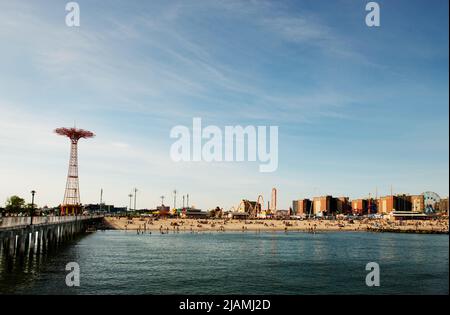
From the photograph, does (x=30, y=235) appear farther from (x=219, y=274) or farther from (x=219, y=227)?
(x=219, y=227)

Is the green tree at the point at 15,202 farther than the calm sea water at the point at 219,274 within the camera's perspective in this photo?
Yes

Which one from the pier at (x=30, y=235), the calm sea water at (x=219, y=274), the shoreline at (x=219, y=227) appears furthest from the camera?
the shoreline at (x=219, y=227)

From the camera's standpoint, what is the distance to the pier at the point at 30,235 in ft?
146

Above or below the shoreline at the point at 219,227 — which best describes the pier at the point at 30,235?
above

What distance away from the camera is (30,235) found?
59.3m

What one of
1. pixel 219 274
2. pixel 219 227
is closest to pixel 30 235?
pixel 219 274

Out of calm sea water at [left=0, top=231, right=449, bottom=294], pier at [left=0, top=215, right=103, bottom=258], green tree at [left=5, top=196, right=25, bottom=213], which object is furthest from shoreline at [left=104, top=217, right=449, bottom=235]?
calm sea water at [left=0, top=231, right=449, bottom=294]

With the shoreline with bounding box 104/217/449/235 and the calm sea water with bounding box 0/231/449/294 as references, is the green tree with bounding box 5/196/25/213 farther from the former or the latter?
the calm sea water with bounding box 0/231/449/294

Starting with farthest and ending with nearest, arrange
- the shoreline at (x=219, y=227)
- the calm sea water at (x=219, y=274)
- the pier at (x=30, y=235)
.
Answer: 1. the shoreline at (x=219, y=227)
2. the pier at (x=30, y=235)
3. the calm sea water at (x=219, y=274)

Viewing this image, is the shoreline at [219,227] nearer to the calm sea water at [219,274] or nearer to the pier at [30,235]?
the pier at [30,235]

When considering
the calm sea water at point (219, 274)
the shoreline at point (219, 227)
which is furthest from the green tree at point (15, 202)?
the calm sea water at point (219, 274)
